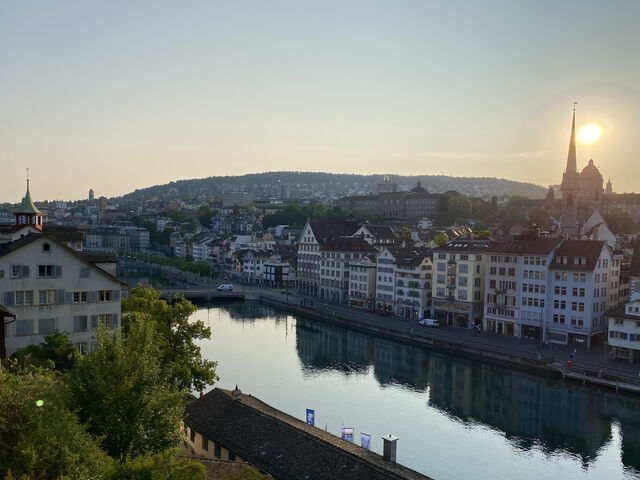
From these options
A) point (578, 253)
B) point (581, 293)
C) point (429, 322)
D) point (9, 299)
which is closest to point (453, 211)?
point (429, 322)

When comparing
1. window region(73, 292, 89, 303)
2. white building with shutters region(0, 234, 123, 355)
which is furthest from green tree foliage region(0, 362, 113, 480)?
window region(73, 292, 89, 303)

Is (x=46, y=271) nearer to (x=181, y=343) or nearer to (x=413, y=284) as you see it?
(x=181, y=343)

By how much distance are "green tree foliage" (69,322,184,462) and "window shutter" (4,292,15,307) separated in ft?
48.0

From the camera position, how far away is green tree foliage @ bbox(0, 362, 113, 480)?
12.0 m

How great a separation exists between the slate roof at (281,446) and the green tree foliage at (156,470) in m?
8.92

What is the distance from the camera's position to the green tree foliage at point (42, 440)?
474 inches

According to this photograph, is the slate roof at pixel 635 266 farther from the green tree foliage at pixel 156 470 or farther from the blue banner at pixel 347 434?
the green tree foliage at pixel 156 470

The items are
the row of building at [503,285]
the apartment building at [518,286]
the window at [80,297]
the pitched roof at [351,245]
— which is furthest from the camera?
the pitched roof at [351,245]

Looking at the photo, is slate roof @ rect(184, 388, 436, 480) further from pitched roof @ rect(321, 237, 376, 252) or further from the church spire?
the church spire

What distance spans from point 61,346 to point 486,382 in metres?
31.8

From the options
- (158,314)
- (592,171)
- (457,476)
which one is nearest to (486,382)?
(457,476)

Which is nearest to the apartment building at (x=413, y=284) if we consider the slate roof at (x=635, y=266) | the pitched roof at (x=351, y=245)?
the pitched roof at (x=351, y=245)

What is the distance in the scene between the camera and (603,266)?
56.0m

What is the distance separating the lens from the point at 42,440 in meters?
12.3
